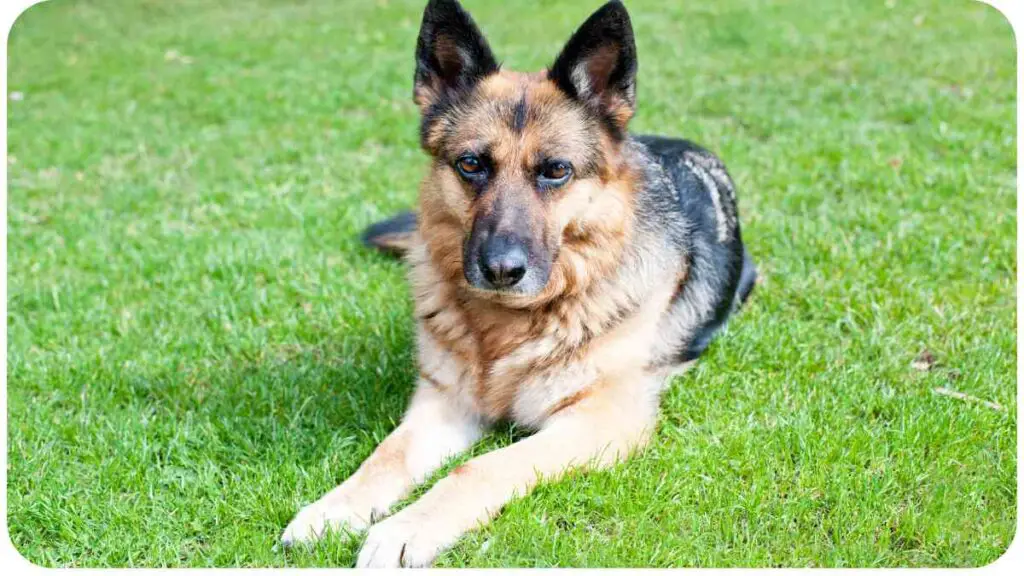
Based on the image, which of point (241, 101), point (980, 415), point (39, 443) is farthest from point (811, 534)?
point (241, 101)

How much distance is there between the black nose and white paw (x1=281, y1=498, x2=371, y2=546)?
1.05 metres

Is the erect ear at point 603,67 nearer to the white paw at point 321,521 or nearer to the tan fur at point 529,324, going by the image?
the tan fur at point 529,324

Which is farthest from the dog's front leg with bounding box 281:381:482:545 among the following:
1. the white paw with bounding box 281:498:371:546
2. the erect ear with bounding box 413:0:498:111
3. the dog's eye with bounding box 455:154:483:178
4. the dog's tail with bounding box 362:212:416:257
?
the dog's tail with bounding box 362:212:416:257

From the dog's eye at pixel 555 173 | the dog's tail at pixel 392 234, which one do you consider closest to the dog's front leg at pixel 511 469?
the dog's eye at pixel 555 173

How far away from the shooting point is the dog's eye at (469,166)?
3691mm

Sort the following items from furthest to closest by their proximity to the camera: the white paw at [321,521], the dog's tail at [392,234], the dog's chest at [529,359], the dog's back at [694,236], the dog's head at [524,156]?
1. the dog's tail at [392,234]
2. the dog's back at [694,236]
3. the dog's chest at [529,359]
4. the dog's head at [524,156]
5. the white paw at [321,521]

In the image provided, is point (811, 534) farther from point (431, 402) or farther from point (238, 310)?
point (238, 310)

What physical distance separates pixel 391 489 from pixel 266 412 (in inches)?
40.2

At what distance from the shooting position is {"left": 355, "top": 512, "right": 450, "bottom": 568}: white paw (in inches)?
124

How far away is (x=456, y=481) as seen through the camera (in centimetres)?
338

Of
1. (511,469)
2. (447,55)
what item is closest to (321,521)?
(511,469)

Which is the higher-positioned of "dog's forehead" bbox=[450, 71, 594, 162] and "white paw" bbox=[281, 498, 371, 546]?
"dog's forehead" bbox=[450, 71, 594, 162]

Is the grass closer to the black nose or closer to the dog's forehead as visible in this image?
the black nose

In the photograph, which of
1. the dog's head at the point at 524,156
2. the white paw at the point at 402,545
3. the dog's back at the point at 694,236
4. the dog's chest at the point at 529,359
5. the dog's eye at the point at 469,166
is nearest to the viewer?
the white paw at the point at 402,545
